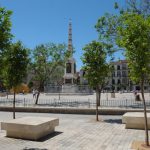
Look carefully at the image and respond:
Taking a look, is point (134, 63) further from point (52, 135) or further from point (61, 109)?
point (61, 109)

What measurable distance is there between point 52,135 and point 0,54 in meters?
4.61

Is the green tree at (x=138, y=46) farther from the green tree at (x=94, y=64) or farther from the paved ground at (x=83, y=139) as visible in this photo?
the green tree at (x=94, y=64)

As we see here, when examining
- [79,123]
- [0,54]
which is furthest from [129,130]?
[0,54]

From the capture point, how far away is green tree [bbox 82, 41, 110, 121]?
17.2 meters

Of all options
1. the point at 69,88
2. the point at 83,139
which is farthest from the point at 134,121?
the point at 69,88

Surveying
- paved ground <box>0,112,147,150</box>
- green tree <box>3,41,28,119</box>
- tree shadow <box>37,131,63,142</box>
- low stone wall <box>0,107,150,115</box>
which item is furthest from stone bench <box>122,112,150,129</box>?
green tree <box>3,41,28,119</box>

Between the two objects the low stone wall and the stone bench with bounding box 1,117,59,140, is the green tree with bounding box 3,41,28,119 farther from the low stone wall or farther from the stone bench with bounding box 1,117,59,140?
the low stone wall

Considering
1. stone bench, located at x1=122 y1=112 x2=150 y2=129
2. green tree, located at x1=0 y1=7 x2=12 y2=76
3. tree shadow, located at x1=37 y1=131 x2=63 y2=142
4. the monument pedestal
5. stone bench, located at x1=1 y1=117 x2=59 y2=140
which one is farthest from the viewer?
the monument pedestal

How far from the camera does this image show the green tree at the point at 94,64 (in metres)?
17.2

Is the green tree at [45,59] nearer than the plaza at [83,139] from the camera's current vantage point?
No

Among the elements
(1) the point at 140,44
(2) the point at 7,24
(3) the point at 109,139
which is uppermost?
(2) the point at 7,24

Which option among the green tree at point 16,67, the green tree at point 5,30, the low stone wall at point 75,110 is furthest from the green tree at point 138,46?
the low stone wall at point 75,110

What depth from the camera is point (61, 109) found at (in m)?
22.0

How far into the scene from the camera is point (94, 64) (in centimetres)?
1725
